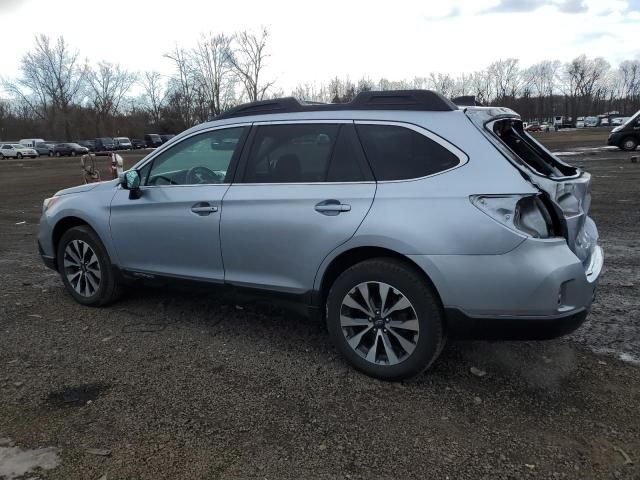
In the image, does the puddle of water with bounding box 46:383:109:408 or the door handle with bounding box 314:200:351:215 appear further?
the door handle with bounding box 314:200:351:215

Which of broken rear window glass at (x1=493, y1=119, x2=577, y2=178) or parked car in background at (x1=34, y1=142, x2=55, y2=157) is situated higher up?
parked car in background at (x1=34, y1=142, x2=55, y2=157)

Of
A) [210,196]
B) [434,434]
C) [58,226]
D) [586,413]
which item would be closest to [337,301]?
[434,434]

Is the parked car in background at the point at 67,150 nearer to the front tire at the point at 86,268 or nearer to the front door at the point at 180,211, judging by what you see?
the front tire at the point at 86,268

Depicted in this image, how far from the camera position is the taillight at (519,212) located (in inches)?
117

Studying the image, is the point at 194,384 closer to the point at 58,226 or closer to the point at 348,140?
the point at 348,140

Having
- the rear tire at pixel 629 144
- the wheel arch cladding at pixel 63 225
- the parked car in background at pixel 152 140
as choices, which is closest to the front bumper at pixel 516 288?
the wheel arch cladding at pixel 63 225

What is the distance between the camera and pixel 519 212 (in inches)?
118

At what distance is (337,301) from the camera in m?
3.49

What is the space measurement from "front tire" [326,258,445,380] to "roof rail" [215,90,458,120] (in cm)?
103

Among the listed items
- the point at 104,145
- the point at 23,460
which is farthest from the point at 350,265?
the point at 104,145

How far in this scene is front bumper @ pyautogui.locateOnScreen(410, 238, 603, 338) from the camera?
9.60 feet

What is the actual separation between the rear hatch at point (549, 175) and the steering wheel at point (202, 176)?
1.96m

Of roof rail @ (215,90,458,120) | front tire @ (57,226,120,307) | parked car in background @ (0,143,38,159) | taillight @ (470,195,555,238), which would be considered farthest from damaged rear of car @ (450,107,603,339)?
parked car in background @ (0,143,38,159)

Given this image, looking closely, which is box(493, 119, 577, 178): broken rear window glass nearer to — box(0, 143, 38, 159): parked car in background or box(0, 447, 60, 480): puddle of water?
box(0, 447, 60, 480): puddle of water
